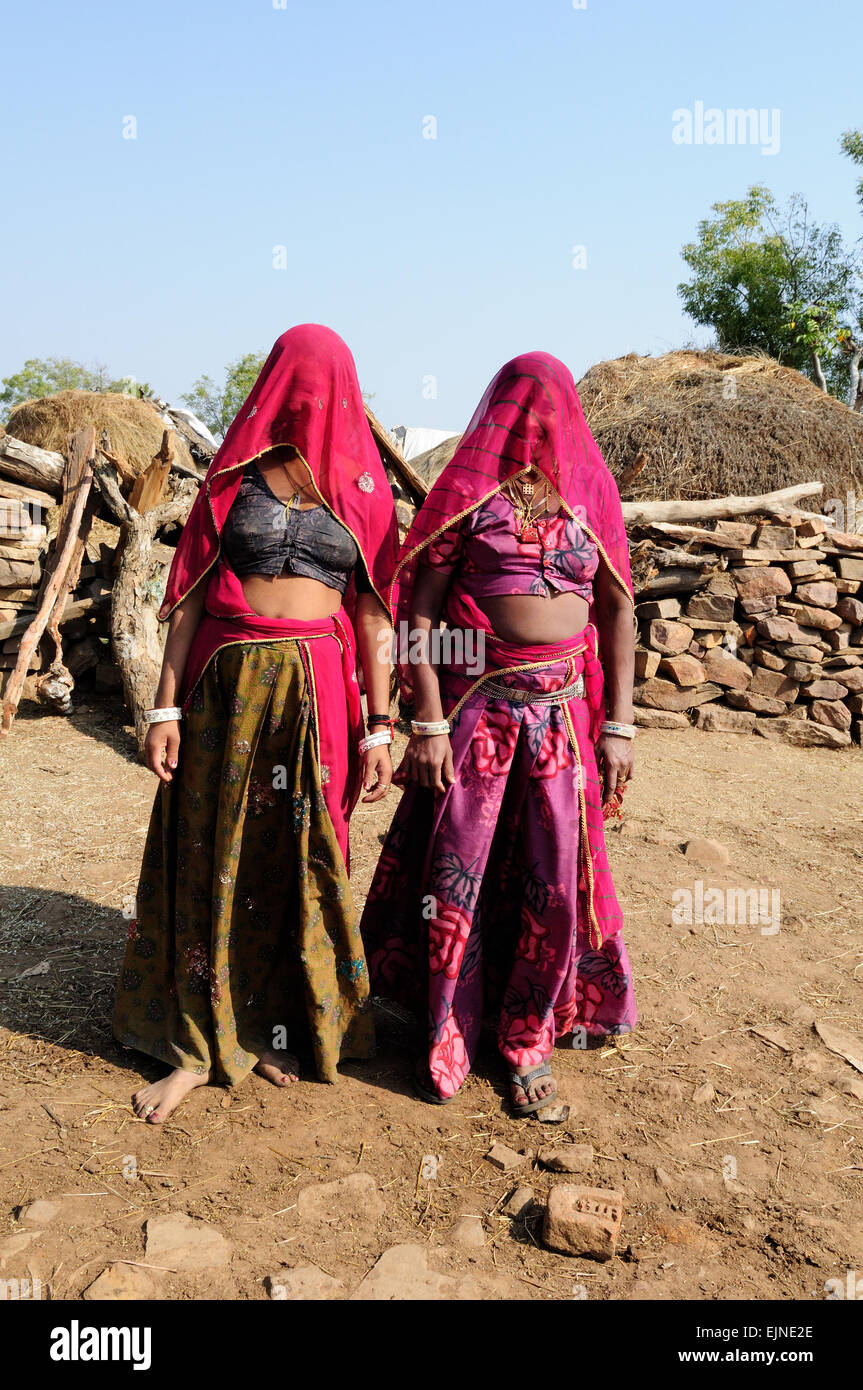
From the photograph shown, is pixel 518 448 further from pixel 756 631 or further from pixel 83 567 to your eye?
pixel 756 631

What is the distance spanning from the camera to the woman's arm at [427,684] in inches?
107

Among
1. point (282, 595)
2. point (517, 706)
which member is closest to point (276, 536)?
point (282, 595)

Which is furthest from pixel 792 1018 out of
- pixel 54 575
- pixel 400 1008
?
pixel 54 575

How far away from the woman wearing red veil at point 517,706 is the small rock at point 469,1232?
0.44 meters

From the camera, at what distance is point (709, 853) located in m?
4.95

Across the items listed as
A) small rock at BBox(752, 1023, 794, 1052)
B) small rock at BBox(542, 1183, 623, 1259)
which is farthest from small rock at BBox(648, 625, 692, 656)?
small rock at BBox(542, 1183, 623, 1259)

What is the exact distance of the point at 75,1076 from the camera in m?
2.85

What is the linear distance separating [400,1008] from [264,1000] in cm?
64

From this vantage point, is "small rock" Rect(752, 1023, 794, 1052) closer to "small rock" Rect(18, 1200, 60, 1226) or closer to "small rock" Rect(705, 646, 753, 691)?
"small rock" Rect(18, 1200, 60, 1226)

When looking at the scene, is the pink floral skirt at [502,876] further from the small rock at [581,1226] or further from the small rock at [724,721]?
the small rock at [724,721]

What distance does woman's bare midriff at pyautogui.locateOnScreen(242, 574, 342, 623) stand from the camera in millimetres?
2629

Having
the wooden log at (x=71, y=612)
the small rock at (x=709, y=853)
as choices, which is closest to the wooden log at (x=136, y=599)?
the wooden log at (x=71, y=612)

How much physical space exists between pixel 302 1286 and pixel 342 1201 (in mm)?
308
